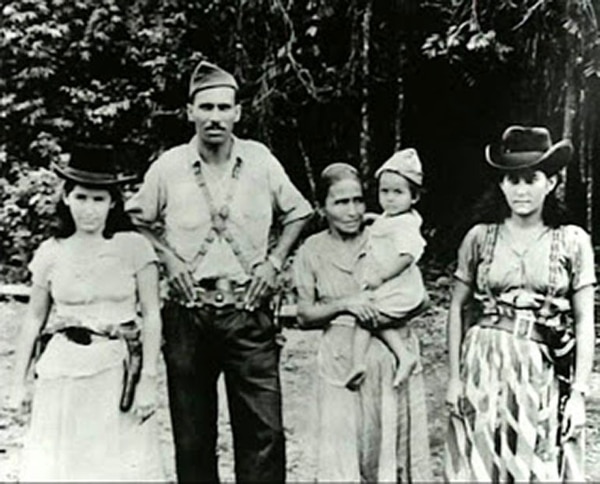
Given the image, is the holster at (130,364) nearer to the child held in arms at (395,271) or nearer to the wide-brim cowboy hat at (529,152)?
the child held in arms at (395,271)

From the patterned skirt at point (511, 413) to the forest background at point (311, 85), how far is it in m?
3.17

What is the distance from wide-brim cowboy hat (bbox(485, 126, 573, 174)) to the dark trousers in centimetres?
97

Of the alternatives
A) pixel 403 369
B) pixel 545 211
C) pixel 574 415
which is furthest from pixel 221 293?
pixel 574 415

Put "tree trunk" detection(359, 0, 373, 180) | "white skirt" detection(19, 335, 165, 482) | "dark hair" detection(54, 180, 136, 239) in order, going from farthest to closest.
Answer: "tree trunk" detection(359, 0, 373, 180), "dark hair" detection(54, 180, 136, 239), "white skirt" detection(19, 335, 165, 482)

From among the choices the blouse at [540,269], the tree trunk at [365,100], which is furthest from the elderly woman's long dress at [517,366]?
the tree trunk at [365,100]

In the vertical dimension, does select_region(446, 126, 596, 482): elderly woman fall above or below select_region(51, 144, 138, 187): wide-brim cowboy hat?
below

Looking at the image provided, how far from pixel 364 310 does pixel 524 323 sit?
53cm

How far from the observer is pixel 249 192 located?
3.45 metres

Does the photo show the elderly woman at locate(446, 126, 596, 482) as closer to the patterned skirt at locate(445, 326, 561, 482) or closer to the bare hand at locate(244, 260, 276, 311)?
the patterned skirt at locate(445, 326, 561, 482)

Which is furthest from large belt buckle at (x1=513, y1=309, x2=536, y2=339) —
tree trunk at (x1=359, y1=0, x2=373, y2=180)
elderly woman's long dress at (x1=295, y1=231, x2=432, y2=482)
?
tree trunk at (x1=359, y1=0, x2=373, y2=180)

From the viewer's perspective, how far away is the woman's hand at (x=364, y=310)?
11.2 ft

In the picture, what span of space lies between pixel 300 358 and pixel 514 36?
254 centimetres

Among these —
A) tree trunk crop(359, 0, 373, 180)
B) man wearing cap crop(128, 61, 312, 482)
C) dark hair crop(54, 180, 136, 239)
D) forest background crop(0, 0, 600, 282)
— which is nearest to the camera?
dark hair crop(54, 180, 136, 239)

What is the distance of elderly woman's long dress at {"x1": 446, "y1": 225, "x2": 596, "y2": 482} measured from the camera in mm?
3348
